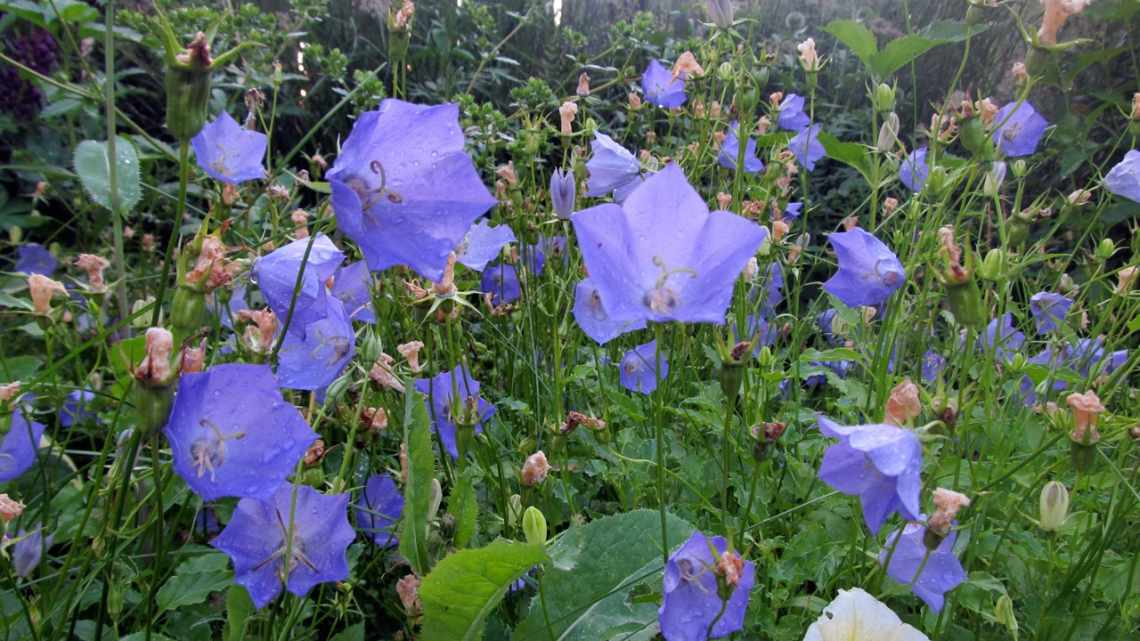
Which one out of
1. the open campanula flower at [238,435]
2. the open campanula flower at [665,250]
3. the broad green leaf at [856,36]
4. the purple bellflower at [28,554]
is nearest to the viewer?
the open campanula flower at [238,435]

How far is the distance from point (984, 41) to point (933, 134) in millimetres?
3270

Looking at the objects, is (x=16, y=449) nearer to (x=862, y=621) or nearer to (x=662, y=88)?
(x=862, y=621)

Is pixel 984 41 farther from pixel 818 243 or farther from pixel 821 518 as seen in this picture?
pixel 821 518

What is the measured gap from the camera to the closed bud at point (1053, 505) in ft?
3.54

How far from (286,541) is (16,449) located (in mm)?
568

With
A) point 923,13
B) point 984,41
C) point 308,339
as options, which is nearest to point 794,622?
point 308,339

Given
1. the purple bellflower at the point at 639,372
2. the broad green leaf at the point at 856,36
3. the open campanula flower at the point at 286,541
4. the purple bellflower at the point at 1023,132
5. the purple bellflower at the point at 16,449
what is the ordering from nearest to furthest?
1. the open campanula flower at the point at 286,541
2. the purple bellflower at the point at 16,449
3. the broad green leaf at the point at 856,36
4. the purple bellflower at the point at 639,372
5. the purple bellflower at the point at 1023,132

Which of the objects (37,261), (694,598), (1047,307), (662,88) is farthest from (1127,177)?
(37,261)

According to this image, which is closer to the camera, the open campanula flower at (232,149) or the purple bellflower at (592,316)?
the purple bellflower at (592,316)

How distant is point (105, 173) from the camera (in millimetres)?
1231

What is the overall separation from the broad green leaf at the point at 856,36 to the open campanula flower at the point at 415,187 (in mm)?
934

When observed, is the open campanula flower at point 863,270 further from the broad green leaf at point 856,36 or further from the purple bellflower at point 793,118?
the purple bellflower at point 793,118

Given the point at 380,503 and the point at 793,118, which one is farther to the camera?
the point at 793,118

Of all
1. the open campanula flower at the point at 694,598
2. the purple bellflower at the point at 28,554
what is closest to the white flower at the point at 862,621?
the open campanula flower at the point at 694,598
